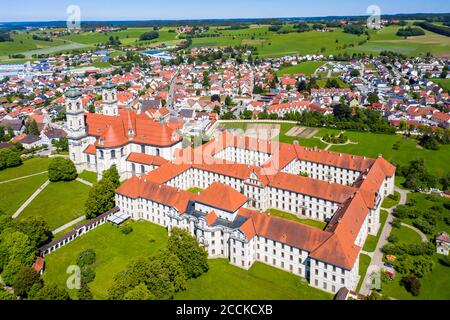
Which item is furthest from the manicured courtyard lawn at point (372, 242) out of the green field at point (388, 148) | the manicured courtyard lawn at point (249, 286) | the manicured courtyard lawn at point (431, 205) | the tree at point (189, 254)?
the green field at point (388, 148)

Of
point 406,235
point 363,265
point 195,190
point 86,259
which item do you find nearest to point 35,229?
point 86,259

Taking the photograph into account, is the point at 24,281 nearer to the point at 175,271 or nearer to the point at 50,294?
the point at 50,294

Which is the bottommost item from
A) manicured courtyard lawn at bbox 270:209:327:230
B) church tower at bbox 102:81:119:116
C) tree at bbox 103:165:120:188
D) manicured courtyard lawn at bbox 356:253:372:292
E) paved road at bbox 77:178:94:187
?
manicured courtyard lawn at bbox 356:253:372:292

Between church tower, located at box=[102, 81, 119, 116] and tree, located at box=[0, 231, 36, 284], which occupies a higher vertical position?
church tower, located at box=[102, 81, 119, 116]

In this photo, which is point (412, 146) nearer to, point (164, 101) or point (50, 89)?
point (164, 101)

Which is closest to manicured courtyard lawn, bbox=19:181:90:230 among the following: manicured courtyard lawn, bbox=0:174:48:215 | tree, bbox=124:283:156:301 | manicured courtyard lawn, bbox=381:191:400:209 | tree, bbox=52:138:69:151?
manicured courtyard lawn, bbox=0:174:48:215

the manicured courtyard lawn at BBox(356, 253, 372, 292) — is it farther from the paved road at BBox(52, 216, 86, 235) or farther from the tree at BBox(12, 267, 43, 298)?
the paved road at BBox(52, 216, 86, 235)
